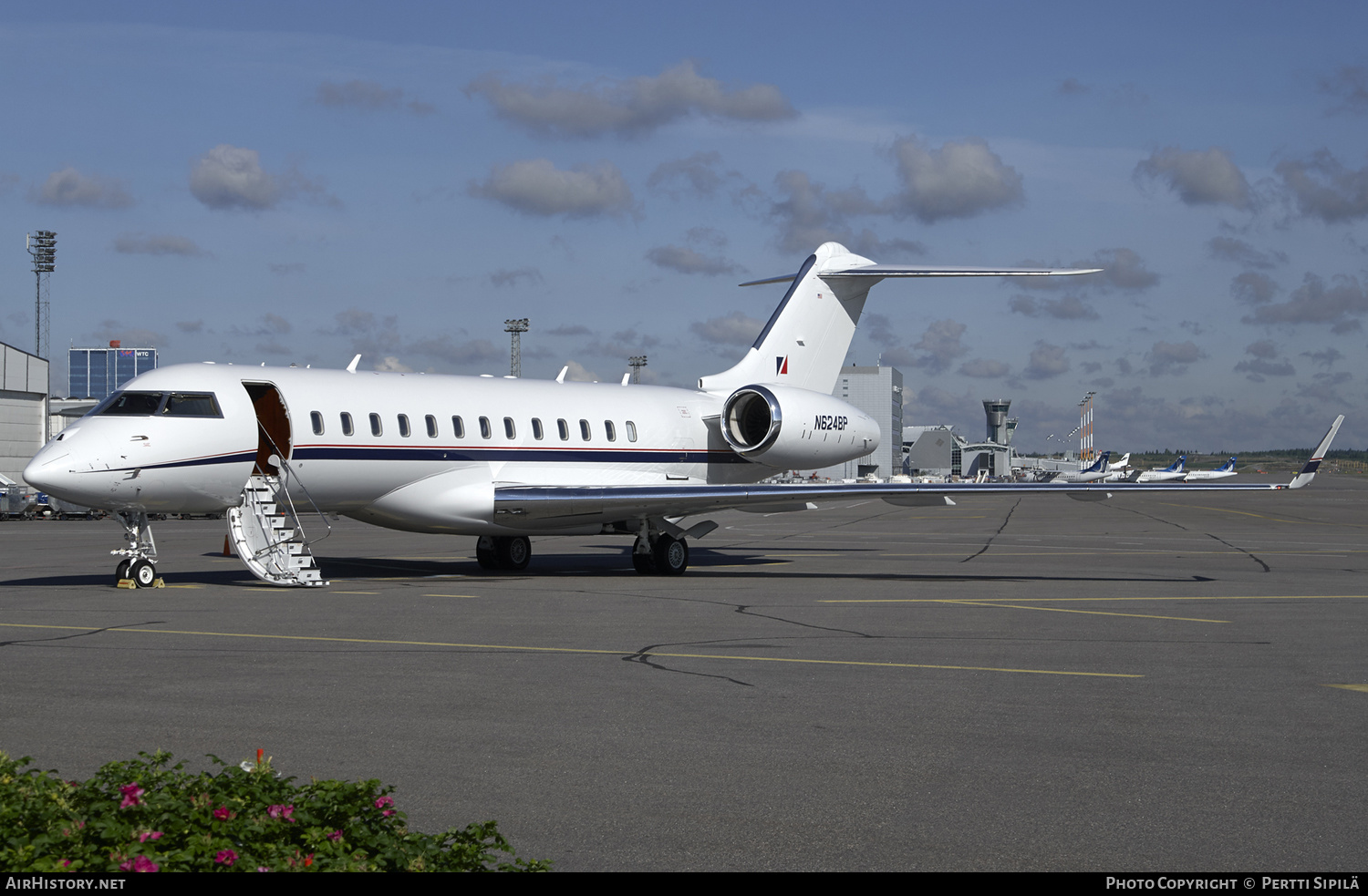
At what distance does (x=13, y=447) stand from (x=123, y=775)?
223 ft

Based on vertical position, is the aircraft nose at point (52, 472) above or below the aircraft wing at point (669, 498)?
above

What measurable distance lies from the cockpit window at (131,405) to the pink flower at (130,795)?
14.9 meters

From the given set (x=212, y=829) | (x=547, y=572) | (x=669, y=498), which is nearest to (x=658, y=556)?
(x=669, y=498)

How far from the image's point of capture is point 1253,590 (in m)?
18.6

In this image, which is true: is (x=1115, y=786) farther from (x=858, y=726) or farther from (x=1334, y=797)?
(x=858, y=726)

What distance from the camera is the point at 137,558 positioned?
59.8ft

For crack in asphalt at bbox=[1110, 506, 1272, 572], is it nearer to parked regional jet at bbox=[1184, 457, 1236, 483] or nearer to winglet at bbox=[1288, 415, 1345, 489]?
winglet at bbox=[1288, 415, 1345, 489]

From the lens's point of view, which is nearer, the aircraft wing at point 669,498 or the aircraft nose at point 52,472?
the aircraft nose at point 52,472

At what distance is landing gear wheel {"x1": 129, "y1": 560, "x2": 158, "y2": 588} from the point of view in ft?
59.5

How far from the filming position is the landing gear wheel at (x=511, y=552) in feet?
75.8

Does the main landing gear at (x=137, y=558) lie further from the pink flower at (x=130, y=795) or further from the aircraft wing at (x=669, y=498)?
the pink flower at (x=130, y=795)

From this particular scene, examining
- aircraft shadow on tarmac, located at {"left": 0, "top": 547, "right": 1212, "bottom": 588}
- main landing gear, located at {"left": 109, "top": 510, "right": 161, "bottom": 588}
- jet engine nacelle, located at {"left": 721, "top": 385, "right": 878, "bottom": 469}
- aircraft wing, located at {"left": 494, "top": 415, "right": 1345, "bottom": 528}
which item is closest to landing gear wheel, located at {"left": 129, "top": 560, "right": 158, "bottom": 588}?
main landing gear, located at {"left": 109, "top": 510, "right": 161, "bottom": 588}

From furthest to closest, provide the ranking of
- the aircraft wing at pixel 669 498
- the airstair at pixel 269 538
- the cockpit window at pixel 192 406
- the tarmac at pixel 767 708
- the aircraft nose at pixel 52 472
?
the aircraft wing at pixel 669 498 → the airstair at pixel 269 538 → the cockpit window at pixel 192 406 → the aircraft nose at pixel 52 472 → the tarmac at pixel 767 708

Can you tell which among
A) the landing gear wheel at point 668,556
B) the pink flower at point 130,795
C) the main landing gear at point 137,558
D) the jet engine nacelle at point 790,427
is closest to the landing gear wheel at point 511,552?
the landing gear wheel at point 668,556
